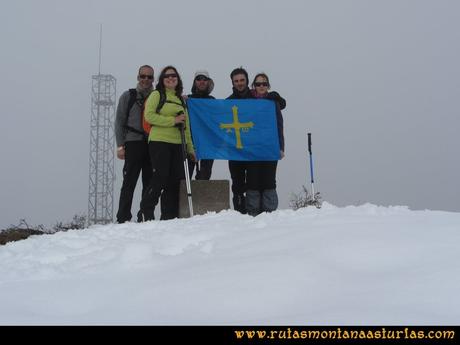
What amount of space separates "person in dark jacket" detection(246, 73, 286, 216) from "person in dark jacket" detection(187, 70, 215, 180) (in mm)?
625

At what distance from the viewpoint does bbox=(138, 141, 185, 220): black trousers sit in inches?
239

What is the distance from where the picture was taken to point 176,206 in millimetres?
6414

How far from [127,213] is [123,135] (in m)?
1.00

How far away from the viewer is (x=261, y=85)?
6891 mm

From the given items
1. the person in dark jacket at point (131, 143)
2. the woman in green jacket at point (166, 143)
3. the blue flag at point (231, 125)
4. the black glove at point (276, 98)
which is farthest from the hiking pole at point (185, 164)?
the black glove at point (276, 98)

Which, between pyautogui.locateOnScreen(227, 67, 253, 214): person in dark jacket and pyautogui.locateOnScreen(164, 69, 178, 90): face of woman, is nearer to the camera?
pyautogui.locateOnScreen(164, 69, 178, 90): face of woman

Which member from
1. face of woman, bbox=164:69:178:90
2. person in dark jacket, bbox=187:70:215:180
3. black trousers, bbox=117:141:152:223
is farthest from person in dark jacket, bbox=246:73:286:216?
black trousers, bbox=117:141:152:223

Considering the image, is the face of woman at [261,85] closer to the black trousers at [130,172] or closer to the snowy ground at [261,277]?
the black trousers at [130,172]

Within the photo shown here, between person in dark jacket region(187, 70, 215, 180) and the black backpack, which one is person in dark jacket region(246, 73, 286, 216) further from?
the black backpack

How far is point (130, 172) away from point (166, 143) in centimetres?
70

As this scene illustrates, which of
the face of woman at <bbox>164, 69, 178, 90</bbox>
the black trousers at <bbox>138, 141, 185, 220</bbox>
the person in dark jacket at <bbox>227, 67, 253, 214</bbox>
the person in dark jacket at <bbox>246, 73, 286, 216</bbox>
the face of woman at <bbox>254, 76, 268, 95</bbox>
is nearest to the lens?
the black trousers at <bbox>138, 141, 185, 220</bbox>

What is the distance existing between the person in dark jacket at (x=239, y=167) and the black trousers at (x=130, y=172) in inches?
45.0

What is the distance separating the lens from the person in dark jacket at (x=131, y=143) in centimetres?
653
